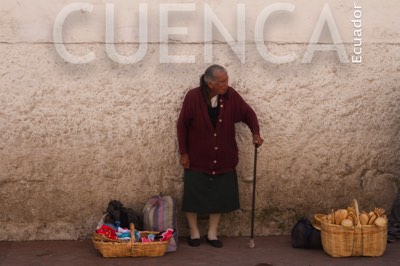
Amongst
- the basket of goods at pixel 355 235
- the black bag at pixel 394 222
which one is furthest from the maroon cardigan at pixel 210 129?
the black bag at pixel 394 222

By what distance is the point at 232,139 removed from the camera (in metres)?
Result: 5.70

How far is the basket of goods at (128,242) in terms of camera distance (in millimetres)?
5238

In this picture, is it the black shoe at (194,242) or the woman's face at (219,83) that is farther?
the black shoe at (194,242)

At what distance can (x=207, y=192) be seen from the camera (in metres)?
5.68

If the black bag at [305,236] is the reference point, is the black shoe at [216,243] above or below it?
below

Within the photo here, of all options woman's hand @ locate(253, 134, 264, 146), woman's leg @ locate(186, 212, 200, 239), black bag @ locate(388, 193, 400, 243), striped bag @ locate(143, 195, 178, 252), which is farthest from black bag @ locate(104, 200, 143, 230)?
black bag @ locate(388, 193, 400, 243)

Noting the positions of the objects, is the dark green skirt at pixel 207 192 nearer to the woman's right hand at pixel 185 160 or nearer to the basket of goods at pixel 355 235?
the woman's right hand at pixel 185 160

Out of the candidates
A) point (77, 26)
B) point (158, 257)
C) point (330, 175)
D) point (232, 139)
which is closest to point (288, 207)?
point (330, 175)

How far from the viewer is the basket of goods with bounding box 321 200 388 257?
→ 521 cm

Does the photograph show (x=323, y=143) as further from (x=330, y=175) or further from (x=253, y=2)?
(x=253, y=2)

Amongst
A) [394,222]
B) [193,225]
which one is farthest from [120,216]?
[394,222]

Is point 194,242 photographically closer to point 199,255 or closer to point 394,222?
point 199,255

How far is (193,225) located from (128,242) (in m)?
0.74

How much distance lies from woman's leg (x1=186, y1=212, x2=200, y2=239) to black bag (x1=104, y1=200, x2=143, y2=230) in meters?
0.44
